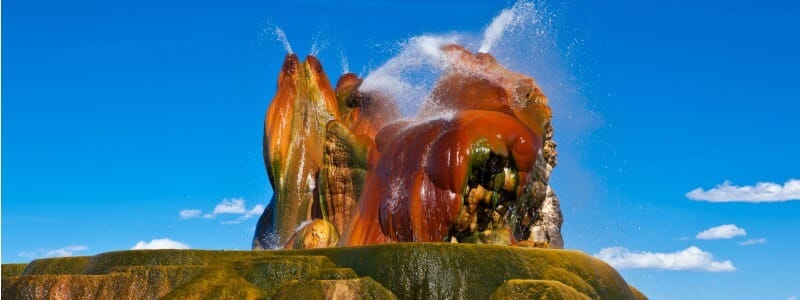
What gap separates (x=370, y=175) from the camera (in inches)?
813

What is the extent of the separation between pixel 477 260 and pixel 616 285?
403cm

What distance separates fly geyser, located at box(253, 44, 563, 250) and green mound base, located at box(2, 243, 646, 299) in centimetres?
408

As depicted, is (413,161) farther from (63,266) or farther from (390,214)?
(63,266)

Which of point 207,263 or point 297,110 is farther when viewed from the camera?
point 297,110

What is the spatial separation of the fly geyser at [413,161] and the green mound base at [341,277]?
408 cm

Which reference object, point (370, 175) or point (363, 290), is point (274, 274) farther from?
point (370, 175)

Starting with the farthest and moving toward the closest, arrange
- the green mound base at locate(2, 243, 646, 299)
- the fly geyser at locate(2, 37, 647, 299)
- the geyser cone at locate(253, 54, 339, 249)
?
the geyser cone at locate(253, 54, 339, 249), the fly geyser at locate(2, 37, 647, 299), the green mound base at locate(2, 243, 646, 299)

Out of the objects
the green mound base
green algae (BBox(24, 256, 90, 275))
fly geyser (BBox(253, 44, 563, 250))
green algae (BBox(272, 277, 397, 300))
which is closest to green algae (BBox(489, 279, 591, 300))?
the green mound base

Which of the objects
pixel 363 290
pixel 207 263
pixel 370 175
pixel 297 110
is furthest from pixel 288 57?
pixel 363 290

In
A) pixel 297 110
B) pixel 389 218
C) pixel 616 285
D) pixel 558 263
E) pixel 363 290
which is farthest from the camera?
pixel 297 110

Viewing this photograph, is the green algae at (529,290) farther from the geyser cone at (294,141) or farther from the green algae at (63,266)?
the geyser cone at (294,141)

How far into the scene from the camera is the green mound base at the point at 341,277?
1288 centimetres

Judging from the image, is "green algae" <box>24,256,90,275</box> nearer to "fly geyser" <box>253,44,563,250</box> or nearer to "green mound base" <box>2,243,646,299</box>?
"green mound base" <box>2,243,646,299</box>

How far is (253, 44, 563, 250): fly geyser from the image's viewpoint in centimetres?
1869
